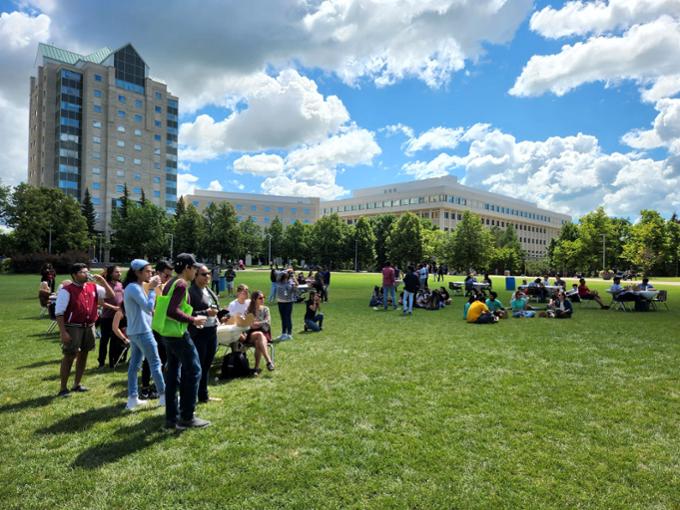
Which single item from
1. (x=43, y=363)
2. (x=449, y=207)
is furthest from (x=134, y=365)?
(x=449, y=207)

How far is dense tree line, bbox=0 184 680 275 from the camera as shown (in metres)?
58.9

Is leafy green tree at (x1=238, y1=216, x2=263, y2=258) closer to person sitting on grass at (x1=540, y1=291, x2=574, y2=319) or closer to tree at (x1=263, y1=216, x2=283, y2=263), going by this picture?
tree at (x1=263, y1=216, x2=283, y2=263)

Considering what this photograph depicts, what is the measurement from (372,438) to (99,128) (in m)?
104

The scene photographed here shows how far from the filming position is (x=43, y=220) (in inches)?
2229

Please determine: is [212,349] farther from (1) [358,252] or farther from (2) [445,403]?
(1) [358,252]

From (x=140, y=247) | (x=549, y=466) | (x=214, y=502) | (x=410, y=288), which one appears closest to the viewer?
(x=214, y=502)

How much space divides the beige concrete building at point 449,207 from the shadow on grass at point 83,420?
109 metres

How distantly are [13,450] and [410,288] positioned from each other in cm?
1362

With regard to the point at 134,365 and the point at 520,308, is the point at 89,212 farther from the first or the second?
the point at 134,365

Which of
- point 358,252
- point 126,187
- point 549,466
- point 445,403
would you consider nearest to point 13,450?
point 445,403

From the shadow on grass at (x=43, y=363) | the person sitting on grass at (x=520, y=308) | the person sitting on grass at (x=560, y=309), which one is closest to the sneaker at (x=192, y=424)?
the shadow on grass at (x=43, y=363)

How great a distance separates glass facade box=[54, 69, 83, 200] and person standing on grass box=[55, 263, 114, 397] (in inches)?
3849

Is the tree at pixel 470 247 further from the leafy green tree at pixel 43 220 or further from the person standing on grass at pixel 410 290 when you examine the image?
the leafy green tree at pixel 43 220

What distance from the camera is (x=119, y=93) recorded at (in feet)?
304
